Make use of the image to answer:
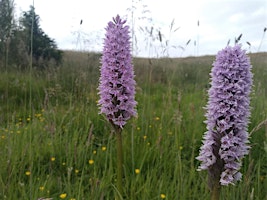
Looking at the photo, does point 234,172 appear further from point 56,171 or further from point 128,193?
point 56,171

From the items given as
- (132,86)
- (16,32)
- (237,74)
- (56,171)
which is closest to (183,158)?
(56,171)

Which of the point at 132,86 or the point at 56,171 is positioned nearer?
the point at 132,86

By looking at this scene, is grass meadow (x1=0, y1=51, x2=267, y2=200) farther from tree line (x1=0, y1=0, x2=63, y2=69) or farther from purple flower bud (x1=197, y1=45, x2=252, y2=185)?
tree line (x1=0, y1=0, x2=63, y2=69)

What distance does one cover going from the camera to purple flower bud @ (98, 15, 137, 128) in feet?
6.19

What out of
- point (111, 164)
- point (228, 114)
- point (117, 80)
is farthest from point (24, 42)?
point (228, 114)

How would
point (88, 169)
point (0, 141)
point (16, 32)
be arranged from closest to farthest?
point (88, 169) < point (0, 141) < point (16, 32)

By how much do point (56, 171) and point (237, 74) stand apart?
2432 millimetres

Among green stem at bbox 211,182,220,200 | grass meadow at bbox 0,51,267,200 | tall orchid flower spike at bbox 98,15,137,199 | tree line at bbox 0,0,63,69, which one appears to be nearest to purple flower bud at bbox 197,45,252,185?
green stem at bbox 211,182,220,200

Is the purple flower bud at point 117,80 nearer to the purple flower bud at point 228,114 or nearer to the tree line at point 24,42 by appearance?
the purple flower bud at point 228,114

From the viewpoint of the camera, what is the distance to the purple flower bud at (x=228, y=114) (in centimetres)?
152

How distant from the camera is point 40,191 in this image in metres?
2.66

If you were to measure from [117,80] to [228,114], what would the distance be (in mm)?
693

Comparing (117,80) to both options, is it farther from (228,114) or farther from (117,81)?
(228,114)

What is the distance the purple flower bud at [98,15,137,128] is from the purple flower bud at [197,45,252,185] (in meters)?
0.54
